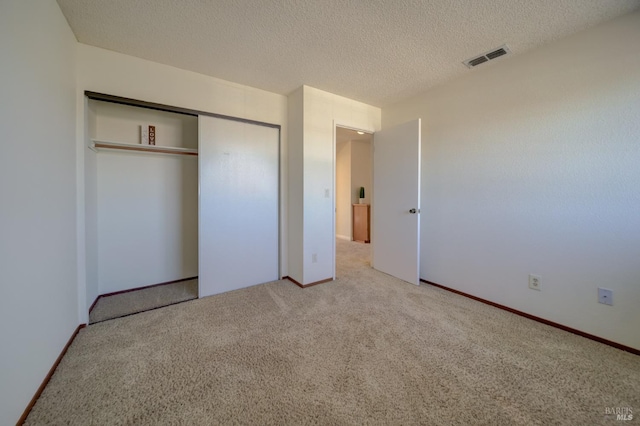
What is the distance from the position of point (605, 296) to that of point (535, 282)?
1.33ft

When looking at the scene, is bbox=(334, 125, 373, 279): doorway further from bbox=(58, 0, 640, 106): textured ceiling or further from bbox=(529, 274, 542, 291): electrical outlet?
bbox=(529, 274, 542, 291): electrical outlet

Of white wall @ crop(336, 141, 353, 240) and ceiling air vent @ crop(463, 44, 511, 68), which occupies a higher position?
ceiling air vent @ crop(463, 44, 511, 68)

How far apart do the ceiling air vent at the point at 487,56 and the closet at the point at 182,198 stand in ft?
7.26

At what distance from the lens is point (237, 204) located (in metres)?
2.80

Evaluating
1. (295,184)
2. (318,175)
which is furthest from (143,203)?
(318,175)

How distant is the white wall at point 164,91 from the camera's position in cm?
206

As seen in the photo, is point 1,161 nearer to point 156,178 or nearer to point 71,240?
point 71,240

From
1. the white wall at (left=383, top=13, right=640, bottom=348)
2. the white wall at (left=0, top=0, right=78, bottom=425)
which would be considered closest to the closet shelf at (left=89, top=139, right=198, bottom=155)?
the white wall at (left=0, top=0, right=78, bottom=425)

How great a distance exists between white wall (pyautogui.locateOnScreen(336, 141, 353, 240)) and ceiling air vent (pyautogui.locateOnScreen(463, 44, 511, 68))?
3.73m

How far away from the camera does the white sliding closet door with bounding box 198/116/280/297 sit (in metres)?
2.60

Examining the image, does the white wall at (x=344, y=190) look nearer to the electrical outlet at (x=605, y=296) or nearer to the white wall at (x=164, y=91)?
the white wall at (x=164, y=91)

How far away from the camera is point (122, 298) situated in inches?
99.9

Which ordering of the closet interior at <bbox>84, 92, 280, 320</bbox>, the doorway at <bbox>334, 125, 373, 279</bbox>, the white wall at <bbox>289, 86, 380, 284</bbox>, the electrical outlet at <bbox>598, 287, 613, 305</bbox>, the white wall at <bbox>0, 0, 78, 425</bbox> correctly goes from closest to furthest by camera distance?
the white wall at <bbox>0, 0, 78, 425</bbox>, the electrical outlet at <bbox>598, 287, 613, 305</bbox>, the closet interior at <bbox>84, 92, 280, 320</bbox>, the white wall at <bbox>289, 86, 380, 284</bbox>, the doorway at <bbox>334, 125, 373, 279</bbox>

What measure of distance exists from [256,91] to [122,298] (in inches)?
110
